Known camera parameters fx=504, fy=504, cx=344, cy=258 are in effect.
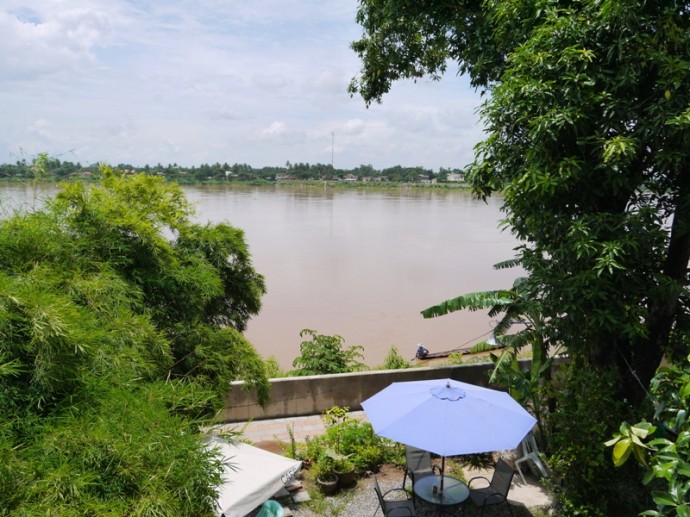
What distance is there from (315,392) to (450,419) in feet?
12.9

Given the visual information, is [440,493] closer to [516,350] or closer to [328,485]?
[328,485]

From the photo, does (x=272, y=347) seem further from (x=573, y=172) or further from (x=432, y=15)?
(x=573, y=172)

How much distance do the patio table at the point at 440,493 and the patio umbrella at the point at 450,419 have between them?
959mm

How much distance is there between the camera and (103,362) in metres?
3.73

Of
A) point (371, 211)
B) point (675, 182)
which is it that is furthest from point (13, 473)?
point (371, 211)

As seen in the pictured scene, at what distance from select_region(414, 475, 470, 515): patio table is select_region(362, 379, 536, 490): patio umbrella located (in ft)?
3.15

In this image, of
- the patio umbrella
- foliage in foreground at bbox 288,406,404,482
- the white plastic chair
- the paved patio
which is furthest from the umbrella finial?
the white plastic chair

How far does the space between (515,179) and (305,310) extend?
44.1 feet

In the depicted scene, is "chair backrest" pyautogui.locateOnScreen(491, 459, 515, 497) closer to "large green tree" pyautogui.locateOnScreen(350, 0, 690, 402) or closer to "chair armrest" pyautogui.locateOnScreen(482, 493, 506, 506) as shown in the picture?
"chair armrest" pyautogui.locateOnScreen(482, 493, 506, 506)

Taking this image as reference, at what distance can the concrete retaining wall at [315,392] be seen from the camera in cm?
845

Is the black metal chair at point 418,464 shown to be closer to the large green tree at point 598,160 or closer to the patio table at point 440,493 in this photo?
the patio table at point 440,493

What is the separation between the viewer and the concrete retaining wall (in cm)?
845

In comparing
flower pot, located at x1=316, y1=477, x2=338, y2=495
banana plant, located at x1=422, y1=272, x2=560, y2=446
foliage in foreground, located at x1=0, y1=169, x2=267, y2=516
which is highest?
foliage in foreground, located at x1=0, y1=169, x2=267, y2=516

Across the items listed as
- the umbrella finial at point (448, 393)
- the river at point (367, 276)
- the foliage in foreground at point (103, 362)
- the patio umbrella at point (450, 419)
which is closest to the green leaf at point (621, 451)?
the patio umbrella at point (450, 419)
